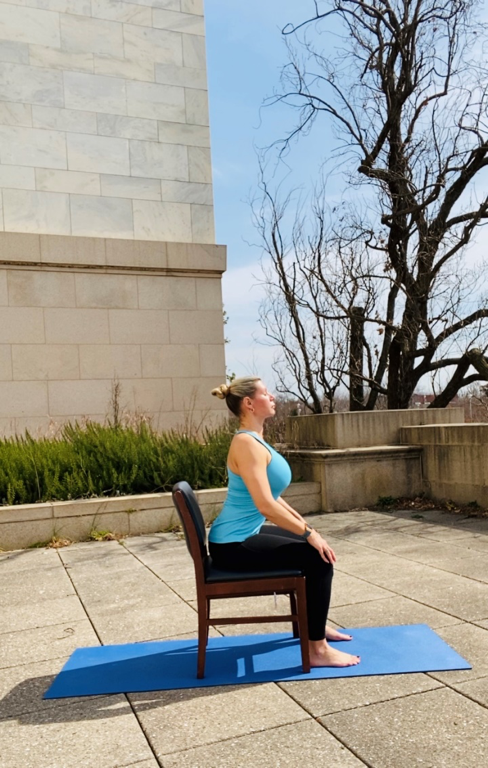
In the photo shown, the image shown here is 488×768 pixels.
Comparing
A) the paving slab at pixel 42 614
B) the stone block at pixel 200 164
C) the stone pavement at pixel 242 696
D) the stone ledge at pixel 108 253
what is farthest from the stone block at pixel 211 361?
the paving slab at pixel 42 614

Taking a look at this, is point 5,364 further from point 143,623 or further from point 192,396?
point 143,623

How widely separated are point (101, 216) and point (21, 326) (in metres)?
2.55

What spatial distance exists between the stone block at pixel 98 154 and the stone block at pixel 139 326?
8.73 ft

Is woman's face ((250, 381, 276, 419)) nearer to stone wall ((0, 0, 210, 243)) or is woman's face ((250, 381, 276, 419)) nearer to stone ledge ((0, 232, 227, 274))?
stone ledge ((0, 232, 227, 274))

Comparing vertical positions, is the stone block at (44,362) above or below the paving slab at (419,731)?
above

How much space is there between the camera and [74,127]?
1276 centimetres

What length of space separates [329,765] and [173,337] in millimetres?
10915

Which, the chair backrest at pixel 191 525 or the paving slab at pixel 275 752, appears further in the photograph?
the chair backrest at pixel 191 525

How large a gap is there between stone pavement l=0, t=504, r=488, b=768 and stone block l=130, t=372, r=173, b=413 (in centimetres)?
661

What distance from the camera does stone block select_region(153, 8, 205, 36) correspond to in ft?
44.2

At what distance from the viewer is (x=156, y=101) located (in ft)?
44.1

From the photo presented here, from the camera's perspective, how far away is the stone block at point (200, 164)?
13703mm

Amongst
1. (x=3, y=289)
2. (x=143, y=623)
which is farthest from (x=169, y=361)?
(x=143, y=623)

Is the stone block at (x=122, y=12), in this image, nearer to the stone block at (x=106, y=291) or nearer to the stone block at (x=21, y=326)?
the stone block at (x=106, y=291)
